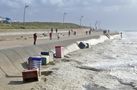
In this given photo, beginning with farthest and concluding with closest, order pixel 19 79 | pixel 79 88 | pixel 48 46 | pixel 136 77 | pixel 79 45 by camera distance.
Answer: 1. pixel 79 45
2. pixel 48 46
3. pixel 136 77
4. pixel 19 79
5. pixel 79 88

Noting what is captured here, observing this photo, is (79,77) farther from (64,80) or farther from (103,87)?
(103,87)

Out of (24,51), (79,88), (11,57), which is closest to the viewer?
(79,88)

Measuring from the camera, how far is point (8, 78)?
1911 centimetres

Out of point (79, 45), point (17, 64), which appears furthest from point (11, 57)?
point (79, 45)

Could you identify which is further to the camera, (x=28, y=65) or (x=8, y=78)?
(x=28, y=65)

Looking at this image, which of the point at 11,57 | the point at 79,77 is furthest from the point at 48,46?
the point at 79,77

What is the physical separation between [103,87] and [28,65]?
272 inches

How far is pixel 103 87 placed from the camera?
18250mm

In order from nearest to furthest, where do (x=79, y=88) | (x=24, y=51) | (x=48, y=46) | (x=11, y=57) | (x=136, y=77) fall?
1. (x=79, y=88)
2. (x=136, y=77)
3. (x=11, y=57)
4. (x=24, y=51)
5. (x=48, y=46)

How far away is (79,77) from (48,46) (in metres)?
17.1

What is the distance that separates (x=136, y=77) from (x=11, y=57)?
823cm

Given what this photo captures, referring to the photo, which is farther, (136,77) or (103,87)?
(136,77)

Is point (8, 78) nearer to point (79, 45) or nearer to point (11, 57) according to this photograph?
point (11, 57)

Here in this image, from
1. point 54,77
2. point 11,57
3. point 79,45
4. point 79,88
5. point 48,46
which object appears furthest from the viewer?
point 79,45
